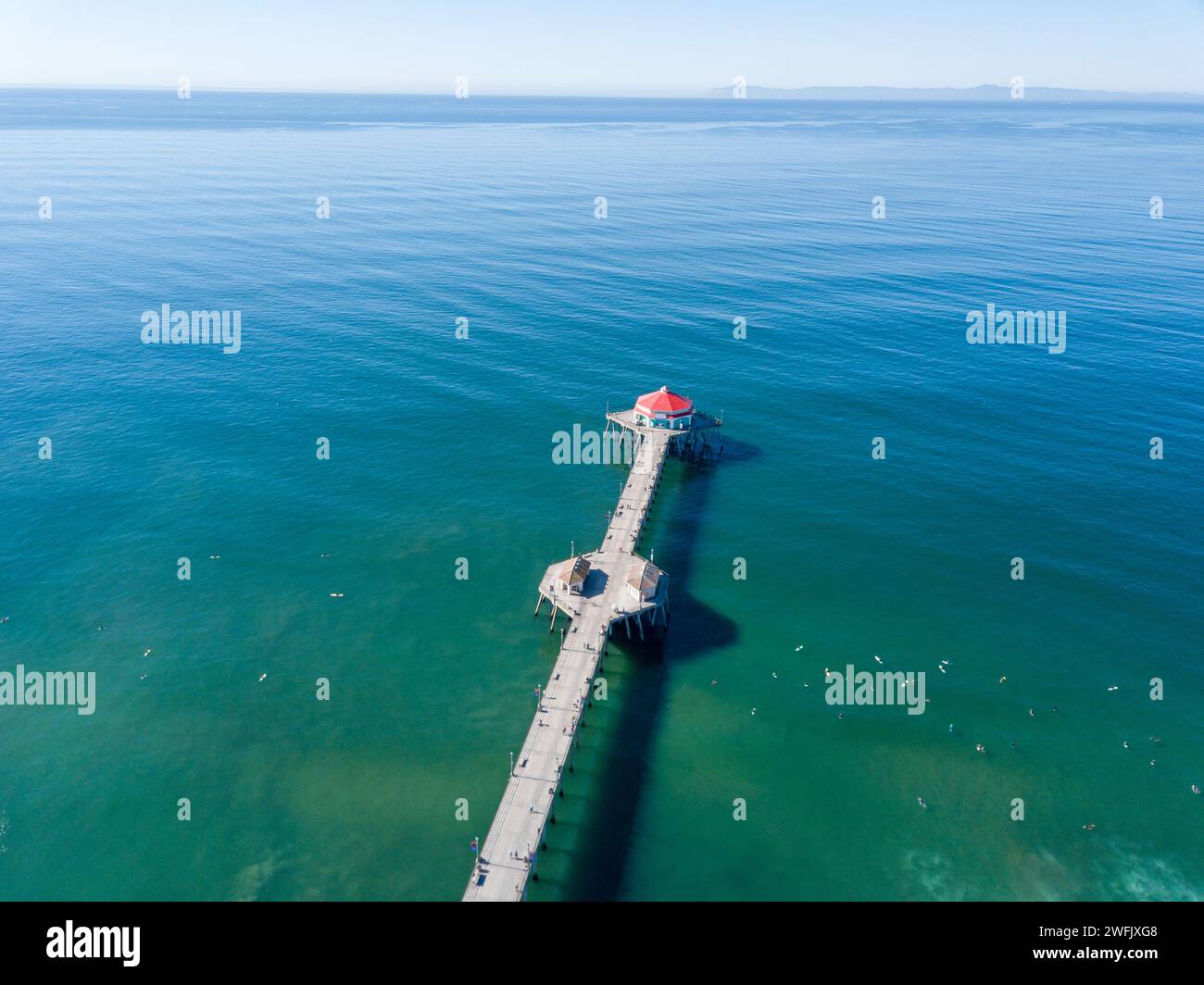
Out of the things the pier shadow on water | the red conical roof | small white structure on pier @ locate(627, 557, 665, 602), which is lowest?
the pier shadow on water

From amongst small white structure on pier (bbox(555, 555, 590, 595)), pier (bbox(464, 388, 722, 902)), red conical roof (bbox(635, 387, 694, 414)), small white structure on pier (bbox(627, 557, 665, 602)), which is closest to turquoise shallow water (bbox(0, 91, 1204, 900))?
pier (bbox(464, 388, 722, 902))

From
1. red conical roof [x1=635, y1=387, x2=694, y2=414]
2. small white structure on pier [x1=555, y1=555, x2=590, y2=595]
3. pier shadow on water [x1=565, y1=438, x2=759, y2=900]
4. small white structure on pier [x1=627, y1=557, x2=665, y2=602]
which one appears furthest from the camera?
red conical roof [x1=635, y1=387, x2=694, y2=414]

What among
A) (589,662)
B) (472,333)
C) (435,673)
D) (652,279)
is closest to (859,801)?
(589,662)

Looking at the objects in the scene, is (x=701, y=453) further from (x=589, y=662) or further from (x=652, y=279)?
(x=652, y=279)

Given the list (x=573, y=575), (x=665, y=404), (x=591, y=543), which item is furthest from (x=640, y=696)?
(x=665, y=404)

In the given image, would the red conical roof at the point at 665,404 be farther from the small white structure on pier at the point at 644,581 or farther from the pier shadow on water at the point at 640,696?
the small white structure on pier at the point at 644,581

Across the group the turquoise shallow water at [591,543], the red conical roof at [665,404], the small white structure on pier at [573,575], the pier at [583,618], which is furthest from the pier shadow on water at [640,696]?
the red conical roof at [665,404]

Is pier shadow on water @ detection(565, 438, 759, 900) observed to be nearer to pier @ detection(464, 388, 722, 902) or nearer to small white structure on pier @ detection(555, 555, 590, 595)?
pier @ detection(464, 388, 722, 902)
